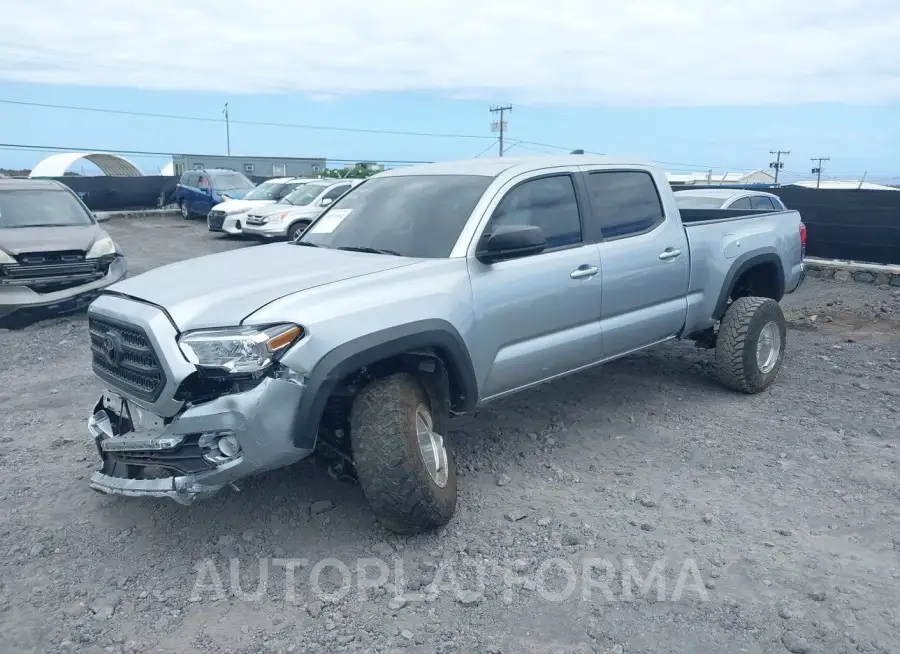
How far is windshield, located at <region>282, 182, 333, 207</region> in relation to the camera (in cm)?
1808

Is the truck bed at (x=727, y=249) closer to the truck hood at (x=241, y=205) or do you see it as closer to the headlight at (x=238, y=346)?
the headlight at (x=238, y=346)

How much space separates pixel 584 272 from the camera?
4.77m

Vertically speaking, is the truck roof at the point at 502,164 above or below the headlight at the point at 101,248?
above

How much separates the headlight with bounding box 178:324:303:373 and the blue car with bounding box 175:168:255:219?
2082 centimetres

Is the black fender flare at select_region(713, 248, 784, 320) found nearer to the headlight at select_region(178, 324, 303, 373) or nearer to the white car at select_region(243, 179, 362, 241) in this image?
the headlight at select_region(178, 324, 303, 373)

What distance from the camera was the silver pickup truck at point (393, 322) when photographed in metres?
3.43

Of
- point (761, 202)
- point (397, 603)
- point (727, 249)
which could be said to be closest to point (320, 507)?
point (397, 603)

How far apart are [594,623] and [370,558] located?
3.72 ft

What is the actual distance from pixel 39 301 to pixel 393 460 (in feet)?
22.7

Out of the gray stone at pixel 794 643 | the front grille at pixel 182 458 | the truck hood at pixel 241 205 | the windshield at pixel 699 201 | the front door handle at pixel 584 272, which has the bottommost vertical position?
the gray stone at pixel 794 643

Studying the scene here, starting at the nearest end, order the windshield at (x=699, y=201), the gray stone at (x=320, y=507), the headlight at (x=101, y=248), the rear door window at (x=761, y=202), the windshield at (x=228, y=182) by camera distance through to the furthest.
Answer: the gray stone at (x=320, y=507), the headlight at (x=101, y=248), the windshield at (x=699, y=201), the rear door window at (x=761, y=202), the windshield at (x=228, y=182)

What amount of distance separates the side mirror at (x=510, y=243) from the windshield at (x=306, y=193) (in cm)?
1432

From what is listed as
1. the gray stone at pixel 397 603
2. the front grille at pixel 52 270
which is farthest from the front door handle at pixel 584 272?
the front grille at pixel 52 270

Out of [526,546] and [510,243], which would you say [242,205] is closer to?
[510,243]
